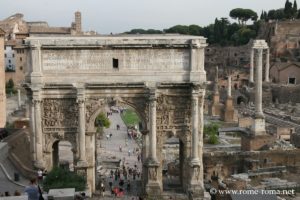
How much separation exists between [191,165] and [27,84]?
7.11 meters

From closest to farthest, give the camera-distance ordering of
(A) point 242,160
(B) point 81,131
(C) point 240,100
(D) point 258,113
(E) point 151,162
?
(B) point 81,131, (E) point 151,162, (A) point 242,160, (D) point 258,113, (C) point 240,100

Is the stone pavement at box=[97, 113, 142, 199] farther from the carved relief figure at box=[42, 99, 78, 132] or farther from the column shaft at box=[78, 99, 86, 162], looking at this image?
the carved relief figure at box=[42, 99, 78, 132]

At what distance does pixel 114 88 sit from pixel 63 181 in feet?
14.0

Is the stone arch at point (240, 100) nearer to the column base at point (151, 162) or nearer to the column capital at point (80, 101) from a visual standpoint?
the column base at point (151, 162)

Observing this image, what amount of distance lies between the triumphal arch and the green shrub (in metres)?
1.64

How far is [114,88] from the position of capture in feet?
61.9

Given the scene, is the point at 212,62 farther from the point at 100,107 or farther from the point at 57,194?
the point at 57,194

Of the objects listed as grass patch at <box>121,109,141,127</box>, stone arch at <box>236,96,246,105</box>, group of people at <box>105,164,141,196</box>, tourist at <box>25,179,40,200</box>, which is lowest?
grass patch at <box>121,109,141,127</box>

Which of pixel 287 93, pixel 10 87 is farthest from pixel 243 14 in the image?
pixel 10 87

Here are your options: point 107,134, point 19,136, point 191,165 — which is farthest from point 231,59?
point 191,165

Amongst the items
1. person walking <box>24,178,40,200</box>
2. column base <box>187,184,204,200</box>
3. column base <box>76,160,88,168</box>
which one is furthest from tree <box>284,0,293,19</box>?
person walking <box>24,178,40,200</box>

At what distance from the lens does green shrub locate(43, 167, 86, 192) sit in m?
16.3

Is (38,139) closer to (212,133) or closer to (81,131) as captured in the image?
(81,131)

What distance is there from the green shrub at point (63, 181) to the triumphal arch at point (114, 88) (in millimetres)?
1645
